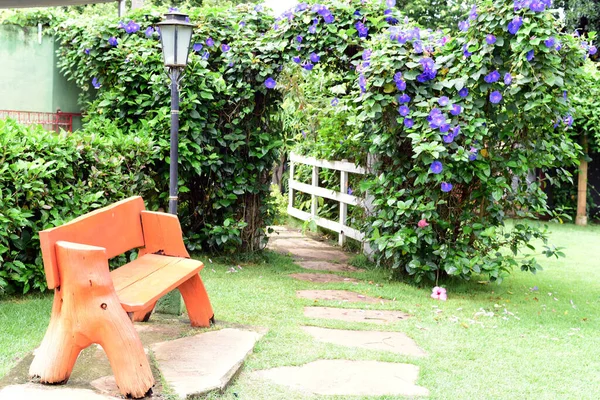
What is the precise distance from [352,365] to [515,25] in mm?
2974

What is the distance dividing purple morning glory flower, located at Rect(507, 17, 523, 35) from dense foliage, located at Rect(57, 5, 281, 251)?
2360 mm

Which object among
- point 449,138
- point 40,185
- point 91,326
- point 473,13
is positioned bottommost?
point 91,326

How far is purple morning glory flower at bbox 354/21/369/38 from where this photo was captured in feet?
21.3

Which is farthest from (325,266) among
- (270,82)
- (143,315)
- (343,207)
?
(143,315)

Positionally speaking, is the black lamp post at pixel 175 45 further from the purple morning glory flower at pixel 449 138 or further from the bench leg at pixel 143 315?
the purple morning glory flower at pixel 449 138

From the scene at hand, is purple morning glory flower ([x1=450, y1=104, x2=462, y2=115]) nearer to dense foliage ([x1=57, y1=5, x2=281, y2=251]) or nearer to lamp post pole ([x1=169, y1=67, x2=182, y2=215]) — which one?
dense foliage ([x1=57, y1=5, x2=281, y2=251])

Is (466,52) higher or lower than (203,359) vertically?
higher

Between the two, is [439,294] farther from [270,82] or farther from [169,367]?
[169,367]

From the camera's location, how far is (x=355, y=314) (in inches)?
208

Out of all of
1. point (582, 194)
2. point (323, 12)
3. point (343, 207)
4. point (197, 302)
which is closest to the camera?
point (197, 302)

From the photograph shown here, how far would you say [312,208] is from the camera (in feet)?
32.9

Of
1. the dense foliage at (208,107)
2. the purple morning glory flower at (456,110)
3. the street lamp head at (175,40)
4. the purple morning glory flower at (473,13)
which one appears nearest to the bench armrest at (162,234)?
the street lamp head at (175,40)

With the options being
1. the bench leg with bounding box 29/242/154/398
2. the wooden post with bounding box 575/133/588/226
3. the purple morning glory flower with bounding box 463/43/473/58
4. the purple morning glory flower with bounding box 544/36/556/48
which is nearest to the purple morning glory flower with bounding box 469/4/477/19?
the purple morning glory flower with bounding box 463/43/473/58

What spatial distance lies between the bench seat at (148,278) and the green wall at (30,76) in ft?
16.8
